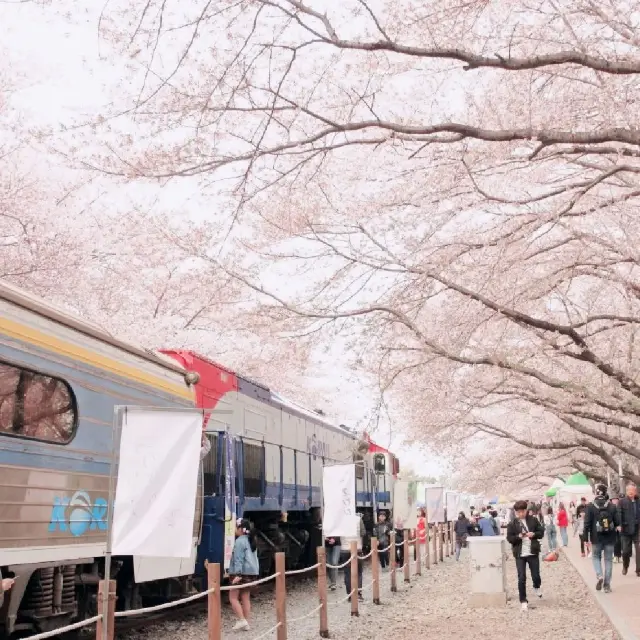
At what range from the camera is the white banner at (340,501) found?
39.2 ft

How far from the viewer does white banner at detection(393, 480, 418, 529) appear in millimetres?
20469

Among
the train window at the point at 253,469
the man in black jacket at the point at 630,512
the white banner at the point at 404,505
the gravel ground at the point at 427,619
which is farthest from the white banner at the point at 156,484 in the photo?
the white banner at the point at 404,505

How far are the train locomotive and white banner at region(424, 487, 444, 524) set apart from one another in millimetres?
13199

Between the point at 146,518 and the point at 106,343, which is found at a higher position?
the point at 106,343

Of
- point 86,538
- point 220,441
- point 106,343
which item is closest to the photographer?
point 86,538

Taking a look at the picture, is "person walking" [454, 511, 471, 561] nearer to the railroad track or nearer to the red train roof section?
the railroad track

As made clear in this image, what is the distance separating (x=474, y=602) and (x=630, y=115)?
7480 mm

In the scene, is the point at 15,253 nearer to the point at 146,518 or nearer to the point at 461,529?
the point at 146,518

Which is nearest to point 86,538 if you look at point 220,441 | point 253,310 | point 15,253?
point 220,441

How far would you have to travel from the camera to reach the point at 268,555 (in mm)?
15133

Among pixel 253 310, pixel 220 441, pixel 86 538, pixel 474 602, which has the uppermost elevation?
pixel 253 310

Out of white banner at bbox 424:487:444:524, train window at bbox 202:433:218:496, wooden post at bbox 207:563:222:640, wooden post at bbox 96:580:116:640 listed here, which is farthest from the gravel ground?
white banner at bbox 424:487:444:524

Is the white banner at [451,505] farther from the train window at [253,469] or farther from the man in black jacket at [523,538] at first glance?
the man in black jacket at [523,538]

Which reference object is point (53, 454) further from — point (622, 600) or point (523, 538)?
point (622, 600)
